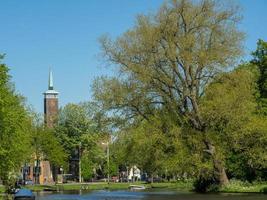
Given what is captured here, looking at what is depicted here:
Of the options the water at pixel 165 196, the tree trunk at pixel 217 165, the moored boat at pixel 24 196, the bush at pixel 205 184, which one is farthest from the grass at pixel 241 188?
the moored boat at pixel 24 196

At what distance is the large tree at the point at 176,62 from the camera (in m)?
54.7

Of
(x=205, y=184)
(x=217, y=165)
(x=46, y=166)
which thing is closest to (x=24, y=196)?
(x=217, y=165)

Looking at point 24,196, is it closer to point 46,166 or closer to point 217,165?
point 217,165

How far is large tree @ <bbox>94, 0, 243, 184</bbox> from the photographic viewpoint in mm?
54719

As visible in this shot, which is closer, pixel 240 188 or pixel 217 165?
pixel 240 188

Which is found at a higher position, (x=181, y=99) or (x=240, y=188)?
(x=181, y=99)

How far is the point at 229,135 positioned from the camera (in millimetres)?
54250

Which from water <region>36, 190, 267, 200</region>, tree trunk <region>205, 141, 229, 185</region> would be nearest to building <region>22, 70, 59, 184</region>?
water <region>36, 190, 267, 200</region>

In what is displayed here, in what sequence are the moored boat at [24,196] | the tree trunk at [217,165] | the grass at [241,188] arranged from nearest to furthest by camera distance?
1. the moored boat at [24,196]
2. the grass at [241,188]
3. the tree trunk at [217,165]

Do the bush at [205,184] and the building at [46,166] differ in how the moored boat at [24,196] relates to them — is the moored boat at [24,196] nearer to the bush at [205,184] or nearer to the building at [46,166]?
the bush at [205,184]

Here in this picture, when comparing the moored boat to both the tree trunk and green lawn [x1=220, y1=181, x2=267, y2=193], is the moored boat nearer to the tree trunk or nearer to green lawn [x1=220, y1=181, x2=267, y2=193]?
the tree trunk

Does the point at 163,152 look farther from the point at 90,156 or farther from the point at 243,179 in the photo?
the point at 90,156

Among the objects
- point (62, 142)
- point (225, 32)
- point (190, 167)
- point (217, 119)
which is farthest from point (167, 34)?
point (62, 142)

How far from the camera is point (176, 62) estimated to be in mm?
55125
